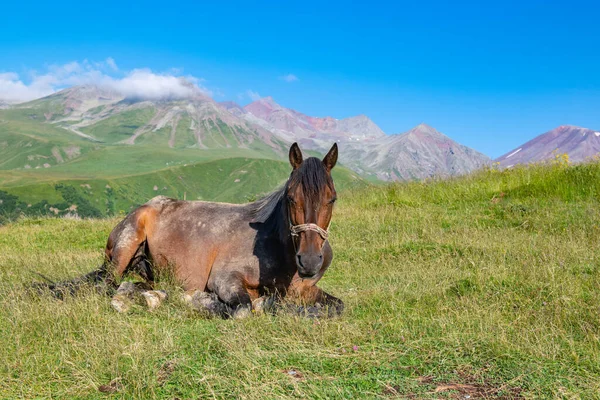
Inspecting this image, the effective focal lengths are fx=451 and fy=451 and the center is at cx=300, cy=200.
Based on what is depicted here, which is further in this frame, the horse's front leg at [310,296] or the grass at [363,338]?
the horse's front leg at [310,296]

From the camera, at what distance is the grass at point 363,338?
3.71m

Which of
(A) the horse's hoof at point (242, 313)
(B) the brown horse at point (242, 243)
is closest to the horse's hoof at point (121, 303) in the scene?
(B) the brown horse at point (242, 243)

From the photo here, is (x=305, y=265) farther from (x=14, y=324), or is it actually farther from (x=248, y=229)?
(x=14, y=324)

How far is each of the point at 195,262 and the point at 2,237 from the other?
1120 cm

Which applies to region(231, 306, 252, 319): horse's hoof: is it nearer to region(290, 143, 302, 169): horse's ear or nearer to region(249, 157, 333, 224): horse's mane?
region(249, 157, 333, 224): horse's mane

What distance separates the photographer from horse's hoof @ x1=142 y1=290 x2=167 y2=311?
6.12m

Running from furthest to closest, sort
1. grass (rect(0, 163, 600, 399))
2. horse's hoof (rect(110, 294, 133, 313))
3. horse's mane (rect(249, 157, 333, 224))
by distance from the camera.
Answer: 1. horse's hoof (rect(110, 294, 133, 313))
2. horse's mane (rect(249, 157, 333, 224))
3. grass (rect(0, 163, 600, 399))

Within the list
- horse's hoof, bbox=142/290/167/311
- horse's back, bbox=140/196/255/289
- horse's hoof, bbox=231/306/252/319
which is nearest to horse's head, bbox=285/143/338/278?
horse's hoof, bbox=231/306/252/319

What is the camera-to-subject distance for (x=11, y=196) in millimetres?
169375

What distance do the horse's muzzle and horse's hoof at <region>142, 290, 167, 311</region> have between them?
2271 millimetres

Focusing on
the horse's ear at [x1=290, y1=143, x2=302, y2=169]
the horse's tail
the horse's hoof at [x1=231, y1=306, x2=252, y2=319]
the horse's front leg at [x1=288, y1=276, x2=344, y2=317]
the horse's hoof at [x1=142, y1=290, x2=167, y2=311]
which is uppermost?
the horse's ear at [x1=290, y1=143, x2=302, y2=169]

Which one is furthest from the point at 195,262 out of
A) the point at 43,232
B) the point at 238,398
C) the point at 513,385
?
the point at 43,232

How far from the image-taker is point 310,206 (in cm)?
551

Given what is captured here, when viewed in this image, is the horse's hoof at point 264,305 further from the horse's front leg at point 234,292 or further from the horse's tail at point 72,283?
the horse's tail at point 72,283
